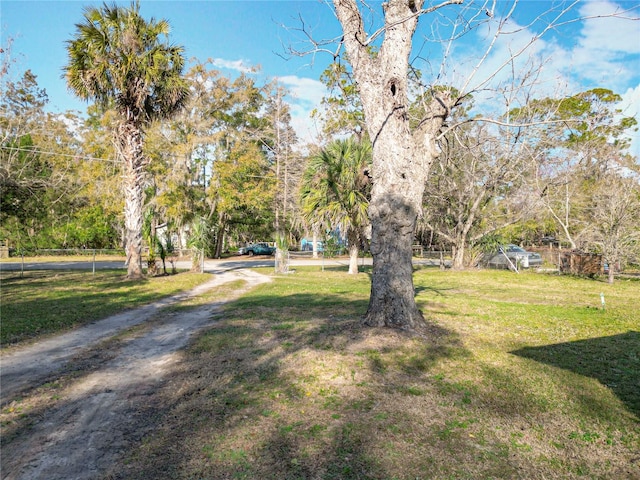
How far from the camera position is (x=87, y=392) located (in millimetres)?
4730

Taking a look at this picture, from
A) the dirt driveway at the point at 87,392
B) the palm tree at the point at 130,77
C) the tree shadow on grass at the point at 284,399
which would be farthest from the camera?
the palm tree at the point at 130,77

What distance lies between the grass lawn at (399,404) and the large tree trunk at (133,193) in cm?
955

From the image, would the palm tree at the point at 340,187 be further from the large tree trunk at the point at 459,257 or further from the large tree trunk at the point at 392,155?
the large tree trunk at the point at 392,155

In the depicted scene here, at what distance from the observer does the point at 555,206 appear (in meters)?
26.4

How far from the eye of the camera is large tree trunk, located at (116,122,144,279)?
1617cm

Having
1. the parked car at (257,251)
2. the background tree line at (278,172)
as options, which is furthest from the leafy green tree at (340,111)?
the parked car at (257,251)

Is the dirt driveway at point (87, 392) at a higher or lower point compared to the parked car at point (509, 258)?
lower

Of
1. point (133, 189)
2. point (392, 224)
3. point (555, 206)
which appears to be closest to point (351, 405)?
point (392, 224)

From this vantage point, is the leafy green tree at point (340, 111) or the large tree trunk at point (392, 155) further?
the leafy green tree at point (340, 111)

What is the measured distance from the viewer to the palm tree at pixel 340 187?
18.9m

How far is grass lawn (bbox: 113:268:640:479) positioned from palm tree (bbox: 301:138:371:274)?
36.4ft

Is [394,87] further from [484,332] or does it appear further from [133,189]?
[133,189]

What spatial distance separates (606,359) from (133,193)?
1605cm

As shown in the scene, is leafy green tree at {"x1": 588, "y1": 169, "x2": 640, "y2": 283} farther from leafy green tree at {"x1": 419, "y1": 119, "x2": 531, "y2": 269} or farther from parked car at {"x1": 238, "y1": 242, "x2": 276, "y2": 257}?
parked car at {"x1": 238, "y1": 242, "x2": 276, "y2": 257}
